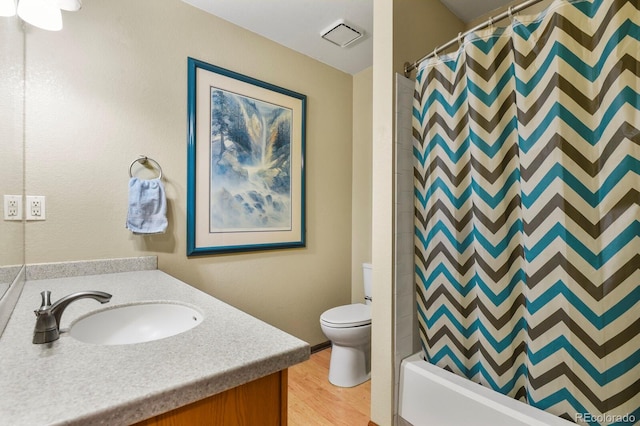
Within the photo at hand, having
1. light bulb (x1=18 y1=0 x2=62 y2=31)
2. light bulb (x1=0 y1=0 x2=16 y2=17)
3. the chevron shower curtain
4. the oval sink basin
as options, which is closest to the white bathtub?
the chevron shower curtain

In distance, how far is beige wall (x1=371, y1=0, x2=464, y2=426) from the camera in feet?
4.84

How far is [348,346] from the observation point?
2025 mm

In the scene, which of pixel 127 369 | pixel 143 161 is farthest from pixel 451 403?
pixel 143 161

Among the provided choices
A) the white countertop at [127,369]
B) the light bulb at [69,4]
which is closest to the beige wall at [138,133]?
the light bulb at [69,4]

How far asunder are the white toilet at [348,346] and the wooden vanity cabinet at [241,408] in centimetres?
134

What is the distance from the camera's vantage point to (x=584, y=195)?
3.31 feet

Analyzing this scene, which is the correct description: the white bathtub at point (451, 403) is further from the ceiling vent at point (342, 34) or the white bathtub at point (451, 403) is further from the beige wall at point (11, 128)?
the ceiling vent at point (342, 34)

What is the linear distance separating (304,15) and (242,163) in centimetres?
105

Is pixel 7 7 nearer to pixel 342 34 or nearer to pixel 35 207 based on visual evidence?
pixel 35 207

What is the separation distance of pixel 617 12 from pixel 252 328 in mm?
1459

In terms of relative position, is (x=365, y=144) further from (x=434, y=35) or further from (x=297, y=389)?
(x=297, y=389)

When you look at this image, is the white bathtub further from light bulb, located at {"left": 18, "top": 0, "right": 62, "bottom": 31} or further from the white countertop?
light bulb, located at {"left": 18, "top": 0, "right": 62, "bottom": 31}

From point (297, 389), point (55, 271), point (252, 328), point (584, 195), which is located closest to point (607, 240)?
point (584, 195)

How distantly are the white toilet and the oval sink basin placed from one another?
1.16 meters
